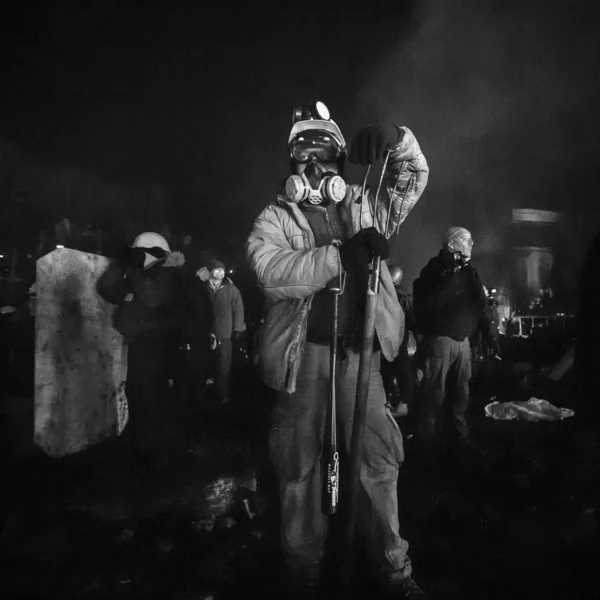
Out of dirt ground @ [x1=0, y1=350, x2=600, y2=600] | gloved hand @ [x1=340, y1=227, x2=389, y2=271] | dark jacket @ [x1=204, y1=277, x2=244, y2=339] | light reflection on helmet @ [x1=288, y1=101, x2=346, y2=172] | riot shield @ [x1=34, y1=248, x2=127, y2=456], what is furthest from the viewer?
dark jacket @ [x1=204, y1=277, x2=244, y2=339]

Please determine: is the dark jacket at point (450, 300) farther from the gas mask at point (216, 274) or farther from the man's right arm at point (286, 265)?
the gas mask at point (216, 274)

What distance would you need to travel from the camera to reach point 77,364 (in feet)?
14.8

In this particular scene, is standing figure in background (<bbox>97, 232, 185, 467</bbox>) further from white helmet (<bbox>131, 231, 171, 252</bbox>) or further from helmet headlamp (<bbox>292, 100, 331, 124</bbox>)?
helmet headlamp (<bbox>292, 100, 331, 124</bbox>)

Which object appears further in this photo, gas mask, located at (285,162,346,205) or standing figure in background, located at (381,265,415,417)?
standing figure in background, located at (381,265,415,417)

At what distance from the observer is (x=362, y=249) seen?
2.08 meters

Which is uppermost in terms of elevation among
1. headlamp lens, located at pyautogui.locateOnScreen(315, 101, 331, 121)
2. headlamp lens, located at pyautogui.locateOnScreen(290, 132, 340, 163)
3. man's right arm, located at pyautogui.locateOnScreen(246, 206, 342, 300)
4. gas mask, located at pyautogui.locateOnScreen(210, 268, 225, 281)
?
headlamp lens, located at pyautogui.locateOnScreen(315, 101, 331, 121)

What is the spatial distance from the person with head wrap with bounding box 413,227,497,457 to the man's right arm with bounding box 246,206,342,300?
9.81ft

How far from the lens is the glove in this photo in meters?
2.17

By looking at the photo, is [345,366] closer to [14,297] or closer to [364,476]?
[364,476]

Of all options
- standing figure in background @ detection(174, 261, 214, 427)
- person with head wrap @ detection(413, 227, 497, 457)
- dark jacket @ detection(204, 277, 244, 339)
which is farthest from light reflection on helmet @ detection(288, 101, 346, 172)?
dark jacket @ detection(204, 277, 244, 339)

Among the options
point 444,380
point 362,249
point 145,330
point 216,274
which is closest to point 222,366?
point 216,274

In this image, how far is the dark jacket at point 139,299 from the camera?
465 centimetres

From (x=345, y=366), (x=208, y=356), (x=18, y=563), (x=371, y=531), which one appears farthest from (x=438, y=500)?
(x=208, y=356)

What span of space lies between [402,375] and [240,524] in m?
3.23
